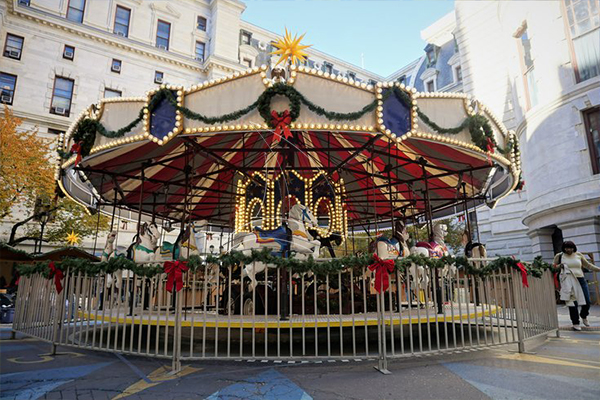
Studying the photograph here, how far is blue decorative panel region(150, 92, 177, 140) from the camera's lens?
6695 millimetres

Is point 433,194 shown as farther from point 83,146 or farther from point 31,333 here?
point 31,333

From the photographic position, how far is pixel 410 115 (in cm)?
680

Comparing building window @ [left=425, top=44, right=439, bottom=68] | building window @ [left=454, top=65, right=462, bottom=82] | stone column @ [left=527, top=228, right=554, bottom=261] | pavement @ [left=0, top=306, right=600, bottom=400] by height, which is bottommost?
pavement @ [left=0, top=306, right=600, bottom=400]

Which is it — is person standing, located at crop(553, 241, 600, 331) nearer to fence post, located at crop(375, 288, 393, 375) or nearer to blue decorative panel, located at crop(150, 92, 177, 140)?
fence post, located at crop(375, 288, 393, 375)

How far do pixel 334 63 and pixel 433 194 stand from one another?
40288mm

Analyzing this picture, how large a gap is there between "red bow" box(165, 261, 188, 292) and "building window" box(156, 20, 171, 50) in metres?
31.7

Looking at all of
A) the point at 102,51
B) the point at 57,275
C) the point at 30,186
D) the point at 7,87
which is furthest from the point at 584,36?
the point at 7,87

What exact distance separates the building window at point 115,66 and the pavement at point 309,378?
2840 centimetres

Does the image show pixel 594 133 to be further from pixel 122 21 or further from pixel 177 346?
pixel 122 21

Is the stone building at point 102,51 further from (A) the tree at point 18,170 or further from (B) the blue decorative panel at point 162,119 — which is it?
(B) the blue decorative panel at point 162,119

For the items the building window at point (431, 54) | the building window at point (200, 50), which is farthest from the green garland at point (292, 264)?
the building window at point (431, 54)

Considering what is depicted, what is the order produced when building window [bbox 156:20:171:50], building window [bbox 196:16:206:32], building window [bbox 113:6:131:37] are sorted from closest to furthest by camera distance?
building window [bbox 113:6:131:37], building window [bbox 156:20:171:50], building window [bbox 196:16:206:32]

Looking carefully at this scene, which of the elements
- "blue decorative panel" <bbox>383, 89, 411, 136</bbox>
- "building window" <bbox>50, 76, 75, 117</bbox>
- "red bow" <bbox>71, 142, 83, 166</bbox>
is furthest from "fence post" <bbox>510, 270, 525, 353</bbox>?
"building window" <bbox>50, 76, 75, 117</bbox>

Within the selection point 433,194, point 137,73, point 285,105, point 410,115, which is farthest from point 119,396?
point 137,73
